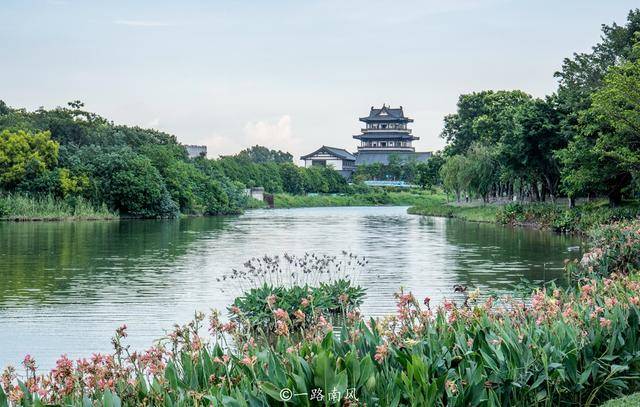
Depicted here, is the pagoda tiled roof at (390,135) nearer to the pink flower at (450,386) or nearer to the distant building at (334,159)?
the distant building at (334,159)

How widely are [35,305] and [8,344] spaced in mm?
3708

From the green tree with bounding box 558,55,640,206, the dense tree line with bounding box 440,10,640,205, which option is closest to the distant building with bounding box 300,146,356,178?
the dense tree line with bounding box 440,10,640,205

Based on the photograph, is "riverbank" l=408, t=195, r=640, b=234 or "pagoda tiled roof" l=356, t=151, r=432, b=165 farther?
"pagoda tiled roof" l=356, t=151, r=432, b=165

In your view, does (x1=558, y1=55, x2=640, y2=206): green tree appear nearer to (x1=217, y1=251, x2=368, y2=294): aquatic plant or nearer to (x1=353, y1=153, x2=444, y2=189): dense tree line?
(x1=217, y1=251, x2=368, y2=294): aquatic plant

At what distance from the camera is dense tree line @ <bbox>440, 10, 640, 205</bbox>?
32.2 meters

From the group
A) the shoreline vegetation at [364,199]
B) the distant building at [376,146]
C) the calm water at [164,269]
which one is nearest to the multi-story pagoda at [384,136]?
the distant building at [376,146]

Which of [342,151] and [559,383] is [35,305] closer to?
[559,383]

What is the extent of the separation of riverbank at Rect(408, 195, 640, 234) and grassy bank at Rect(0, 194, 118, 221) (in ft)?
81.5

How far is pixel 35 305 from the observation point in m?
15.3

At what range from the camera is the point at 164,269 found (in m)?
22.1

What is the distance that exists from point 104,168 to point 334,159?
221ft

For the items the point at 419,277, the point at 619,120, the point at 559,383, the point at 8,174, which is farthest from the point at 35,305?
the point at 8,174

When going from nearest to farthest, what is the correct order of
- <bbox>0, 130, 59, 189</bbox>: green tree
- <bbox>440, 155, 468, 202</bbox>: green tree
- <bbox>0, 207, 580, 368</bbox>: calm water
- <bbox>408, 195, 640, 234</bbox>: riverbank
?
<bbox>0, 207, 580, 368</bbox>: calm water, <bbox>408, 195, 640, 234</bbox>: riverbank, <bbox>0, 130, 59, 189</bbox>: green tree, <bbox>440, 155, 468, 202</bbox>: green tree

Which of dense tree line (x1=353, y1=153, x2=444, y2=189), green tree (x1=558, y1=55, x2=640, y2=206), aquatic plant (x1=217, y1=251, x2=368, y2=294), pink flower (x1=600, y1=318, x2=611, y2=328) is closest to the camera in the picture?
pink flower (x1=600, y1=318, x2=611, y2=328)
